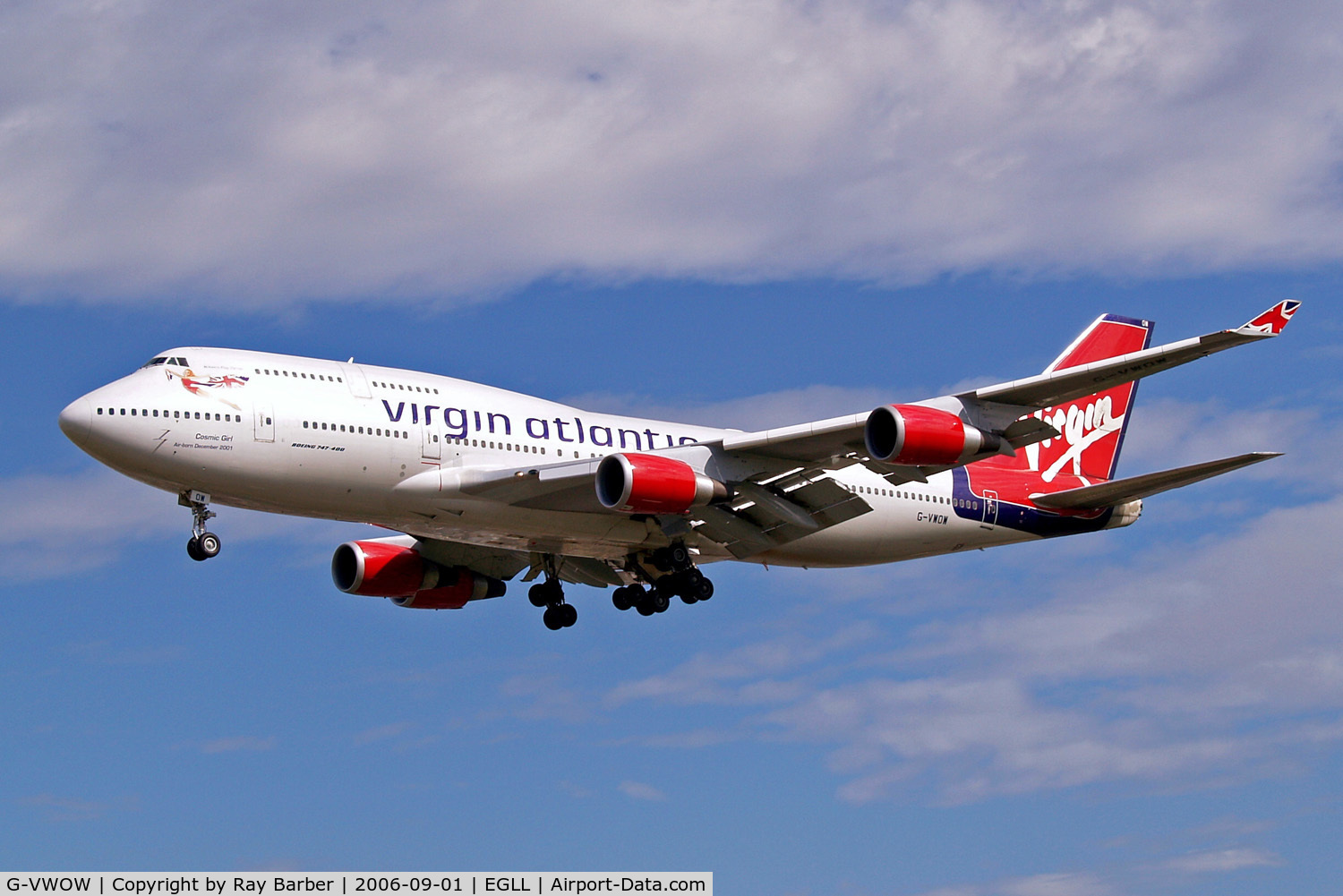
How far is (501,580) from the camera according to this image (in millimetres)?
44750

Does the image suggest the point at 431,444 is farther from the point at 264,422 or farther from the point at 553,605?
the point at 553,605

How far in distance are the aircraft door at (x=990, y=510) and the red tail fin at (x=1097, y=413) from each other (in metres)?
3.67

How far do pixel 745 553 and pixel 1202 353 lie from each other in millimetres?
12635

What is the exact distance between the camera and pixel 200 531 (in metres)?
34.8

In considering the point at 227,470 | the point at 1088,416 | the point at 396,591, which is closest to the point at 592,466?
the point at 227,470

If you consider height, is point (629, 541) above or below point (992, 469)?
below

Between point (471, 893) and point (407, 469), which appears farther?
point (407, 469)

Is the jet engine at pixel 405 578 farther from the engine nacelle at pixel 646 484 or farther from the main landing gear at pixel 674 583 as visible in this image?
the engine nacelle at pixel 646 484

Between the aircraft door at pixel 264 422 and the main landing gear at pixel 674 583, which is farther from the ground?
the aircraft door at pixel 264 422

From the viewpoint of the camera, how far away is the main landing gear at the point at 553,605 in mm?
42875

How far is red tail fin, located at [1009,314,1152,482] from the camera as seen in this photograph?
153 feet

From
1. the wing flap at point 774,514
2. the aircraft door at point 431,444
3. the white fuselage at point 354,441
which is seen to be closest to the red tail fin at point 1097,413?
the wing flap at point 774,514

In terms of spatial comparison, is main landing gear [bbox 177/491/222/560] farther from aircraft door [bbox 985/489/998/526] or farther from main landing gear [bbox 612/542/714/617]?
aircraft door [bbox 985/489/998/526]

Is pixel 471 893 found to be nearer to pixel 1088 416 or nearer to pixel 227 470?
pixel 227 470
